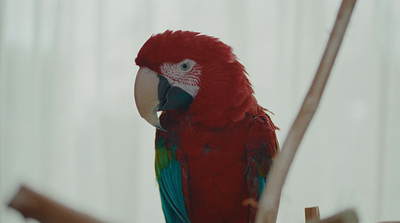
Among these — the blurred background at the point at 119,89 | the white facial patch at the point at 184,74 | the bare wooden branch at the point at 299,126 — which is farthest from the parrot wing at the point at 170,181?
the blurred background at the point at 119,89

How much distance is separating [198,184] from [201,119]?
0.12 metres

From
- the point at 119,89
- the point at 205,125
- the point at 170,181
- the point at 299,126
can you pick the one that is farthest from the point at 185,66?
the point at 119,89

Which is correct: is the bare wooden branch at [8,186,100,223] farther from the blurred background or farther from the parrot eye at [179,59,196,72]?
the blurred background

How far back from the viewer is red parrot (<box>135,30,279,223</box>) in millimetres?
681

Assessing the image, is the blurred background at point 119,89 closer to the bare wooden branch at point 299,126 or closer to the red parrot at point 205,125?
the red parrot at point 205,125

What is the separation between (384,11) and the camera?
1.54 meters

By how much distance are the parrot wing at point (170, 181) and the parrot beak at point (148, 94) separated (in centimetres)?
8

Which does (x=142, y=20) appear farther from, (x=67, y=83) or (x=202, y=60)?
(x=202, y=60)

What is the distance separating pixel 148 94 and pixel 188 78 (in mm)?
77

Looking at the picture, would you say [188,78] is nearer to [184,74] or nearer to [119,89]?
[184,74]

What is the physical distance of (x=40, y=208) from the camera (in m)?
0.20

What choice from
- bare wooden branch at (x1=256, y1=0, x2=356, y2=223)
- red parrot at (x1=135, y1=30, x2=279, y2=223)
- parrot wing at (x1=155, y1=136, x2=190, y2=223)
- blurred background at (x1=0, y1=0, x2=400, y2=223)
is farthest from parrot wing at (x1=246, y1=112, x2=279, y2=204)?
blurred background at (x1=0, y1=0, x2=400, y2=223)

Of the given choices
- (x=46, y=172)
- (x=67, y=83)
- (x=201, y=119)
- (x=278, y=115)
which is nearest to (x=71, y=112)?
(x=67, y=83)

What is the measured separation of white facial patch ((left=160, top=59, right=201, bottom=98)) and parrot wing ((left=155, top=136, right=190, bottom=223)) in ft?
0.39
